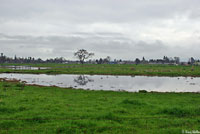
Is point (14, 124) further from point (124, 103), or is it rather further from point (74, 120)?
point (124, 103)

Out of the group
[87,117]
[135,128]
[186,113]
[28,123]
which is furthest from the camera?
[186,113]

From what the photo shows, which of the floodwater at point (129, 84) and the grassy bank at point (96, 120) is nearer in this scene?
the grassy bank at point (96, 120)

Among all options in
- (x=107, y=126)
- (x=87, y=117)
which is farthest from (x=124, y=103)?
(x=107, y=126)

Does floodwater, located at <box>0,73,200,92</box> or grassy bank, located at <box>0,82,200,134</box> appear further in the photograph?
floodwater, located at <box>0,73,200,92</box>

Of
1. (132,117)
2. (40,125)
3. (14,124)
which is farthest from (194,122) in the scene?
(14,124)

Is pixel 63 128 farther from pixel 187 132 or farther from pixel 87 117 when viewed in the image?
pixel 187 132

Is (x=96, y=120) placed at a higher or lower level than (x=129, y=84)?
higher

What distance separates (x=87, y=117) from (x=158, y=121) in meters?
5.05

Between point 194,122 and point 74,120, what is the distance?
826cm

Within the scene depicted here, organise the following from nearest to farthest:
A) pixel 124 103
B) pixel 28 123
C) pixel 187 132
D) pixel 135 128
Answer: pixel 187 132, pixel 135 128, pixel 28 123, pixel 124 103

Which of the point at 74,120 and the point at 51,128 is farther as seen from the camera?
the point at 74,120

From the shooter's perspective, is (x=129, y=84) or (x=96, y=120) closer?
(x=96, y=120)

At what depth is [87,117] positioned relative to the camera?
13.7 meters

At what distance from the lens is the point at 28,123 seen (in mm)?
12484
